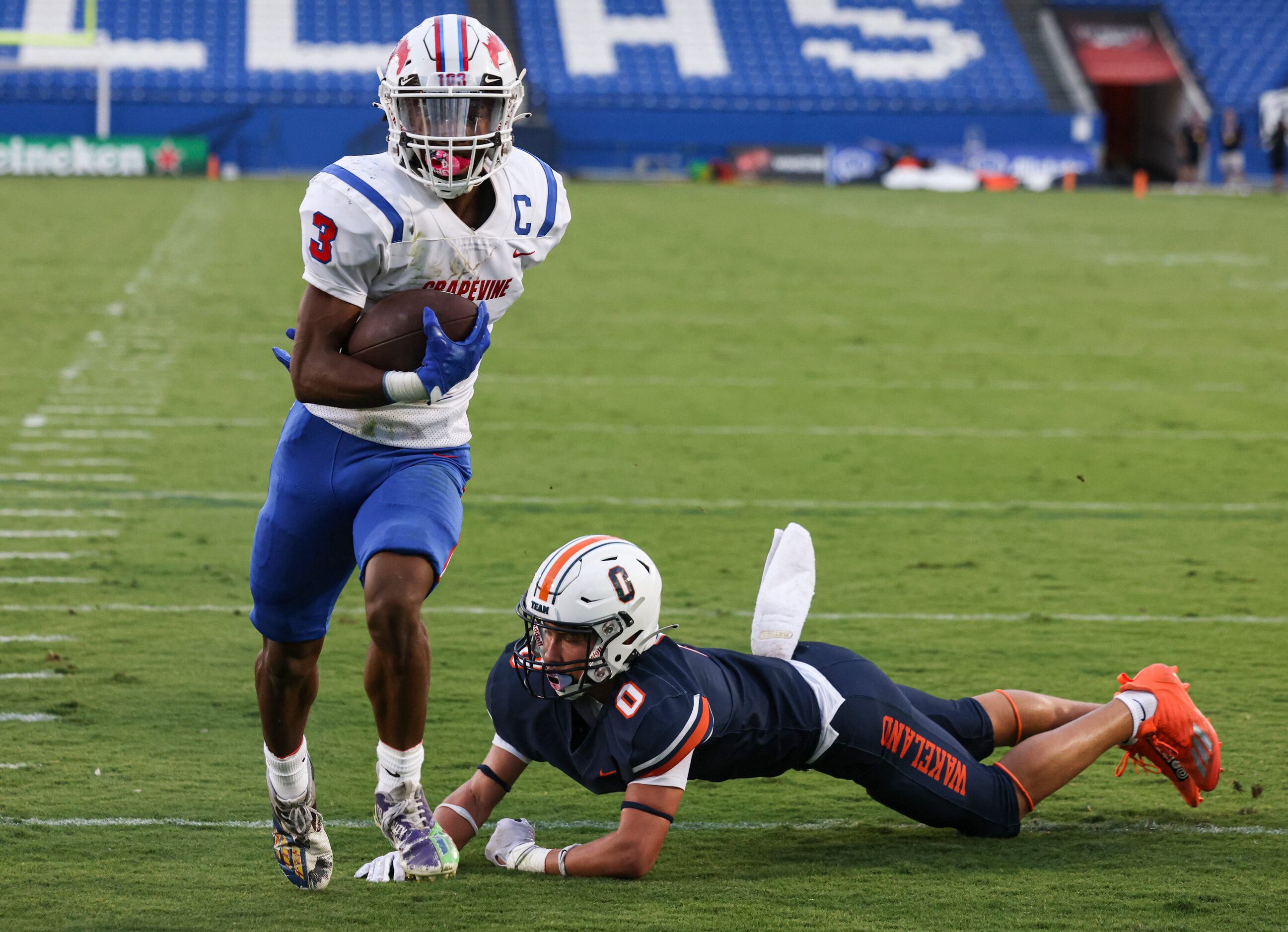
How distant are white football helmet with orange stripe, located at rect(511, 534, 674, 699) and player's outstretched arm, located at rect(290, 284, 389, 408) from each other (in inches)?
20.0

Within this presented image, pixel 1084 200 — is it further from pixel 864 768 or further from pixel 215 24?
pixel 864 768

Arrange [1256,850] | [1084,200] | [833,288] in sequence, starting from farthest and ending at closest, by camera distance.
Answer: [1084,200], [833,288], [1256,850]

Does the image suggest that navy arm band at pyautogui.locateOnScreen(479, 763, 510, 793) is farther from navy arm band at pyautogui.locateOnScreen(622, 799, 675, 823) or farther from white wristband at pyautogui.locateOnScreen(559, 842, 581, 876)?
navy arm band at pyautogui.locateOnScreen(622, 799, 675, 823)

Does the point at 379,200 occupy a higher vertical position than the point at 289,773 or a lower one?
higher

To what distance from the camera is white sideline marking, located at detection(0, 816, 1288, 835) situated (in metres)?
3.52

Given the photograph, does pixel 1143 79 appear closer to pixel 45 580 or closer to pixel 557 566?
pixel 45 580

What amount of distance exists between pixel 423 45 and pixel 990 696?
2.03 metres

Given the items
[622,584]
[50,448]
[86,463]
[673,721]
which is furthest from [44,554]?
[673,721]

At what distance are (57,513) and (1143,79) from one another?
31812 mm

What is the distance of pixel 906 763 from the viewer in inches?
138

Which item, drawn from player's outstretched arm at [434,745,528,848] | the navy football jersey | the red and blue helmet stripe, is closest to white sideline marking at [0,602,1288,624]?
the navy football jersey

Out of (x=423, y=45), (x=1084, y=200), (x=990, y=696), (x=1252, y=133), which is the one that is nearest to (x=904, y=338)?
(x=990, y=696)

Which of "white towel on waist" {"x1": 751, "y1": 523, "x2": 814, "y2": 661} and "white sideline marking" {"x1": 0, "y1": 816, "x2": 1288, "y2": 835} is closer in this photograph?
"white sideline marking" {"x1": 0, "y1": 816, "x2": 1288, "y2": 835}

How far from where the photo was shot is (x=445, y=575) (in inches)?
231
